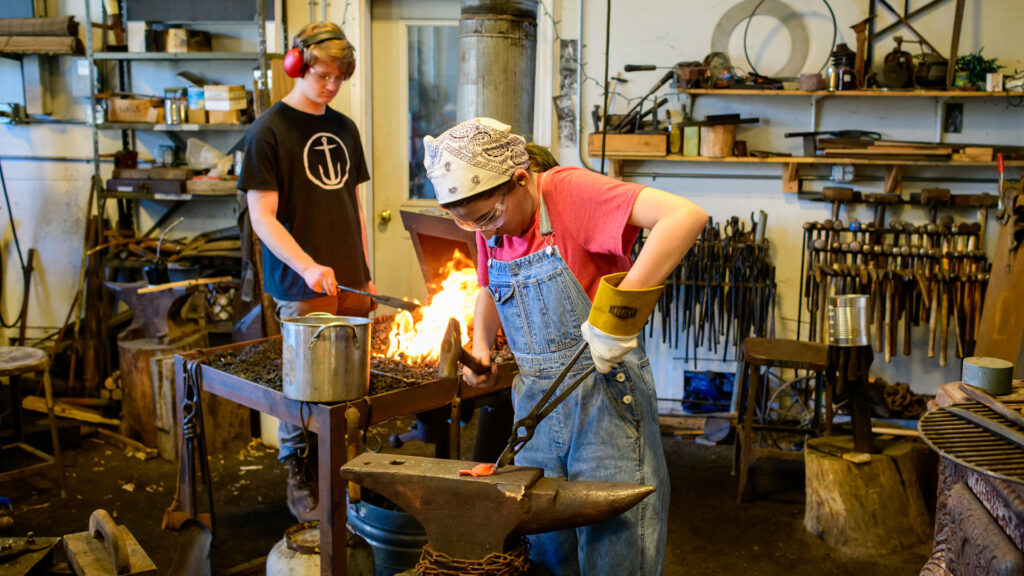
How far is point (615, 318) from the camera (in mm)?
2059

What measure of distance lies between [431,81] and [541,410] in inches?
167

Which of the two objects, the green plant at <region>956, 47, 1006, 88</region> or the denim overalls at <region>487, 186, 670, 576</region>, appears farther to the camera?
the green plant at <region>956, 47, 1006, 88</region>

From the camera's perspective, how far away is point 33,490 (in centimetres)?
467

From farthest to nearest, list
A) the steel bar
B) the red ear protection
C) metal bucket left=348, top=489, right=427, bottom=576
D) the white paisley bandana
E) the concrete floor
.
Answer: the concrete floor
the red ear protection
metal bucket left=348, top=489, right=427, bottom=576
the white paisley bandana
the steel bar

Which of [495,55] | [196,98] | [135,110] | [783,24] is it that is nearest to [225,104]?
[196,98]

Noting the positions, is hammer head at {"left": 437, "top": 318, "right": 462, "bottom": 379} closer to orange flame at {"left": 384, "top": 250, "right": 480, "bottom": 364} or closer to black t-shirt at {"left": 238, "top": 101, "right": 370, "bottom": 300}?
orange flame at {"left": 384, "top": 250, "right": 480, "bottom": 364}

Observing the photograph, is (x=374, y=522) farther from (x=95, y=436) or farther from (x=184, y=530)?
(x=95, y=436)

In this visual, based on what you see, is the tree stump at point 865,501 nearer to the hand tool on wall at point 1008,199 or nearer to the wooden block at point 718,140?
the hand tool on wall at point 1008,199

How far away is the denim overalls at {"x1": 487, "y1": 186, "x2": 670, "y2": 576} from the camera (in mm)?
2270

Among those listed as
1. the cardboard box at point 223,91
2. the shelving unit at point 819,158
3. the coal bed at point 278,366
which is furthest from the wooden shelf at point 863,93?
the cardboard box at point 223,91

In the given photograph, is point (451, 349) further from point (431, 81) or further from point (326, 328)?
point (431, 81)

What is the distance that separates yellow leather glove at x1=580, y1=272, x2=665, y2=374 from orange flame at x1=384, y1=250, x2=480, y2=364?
1551 millimetres

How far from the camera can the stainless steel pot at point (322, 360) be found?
2971 mm

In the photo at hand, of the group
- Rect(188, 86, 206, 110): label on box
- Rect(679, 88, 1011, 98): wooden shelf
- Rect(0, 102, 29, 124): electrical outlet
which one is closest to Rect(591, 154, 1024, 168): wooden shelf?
Rect(679, 88, 1011, 98): wooden shelf
